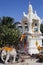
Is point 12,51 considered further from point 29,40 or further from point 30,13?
point 30,13

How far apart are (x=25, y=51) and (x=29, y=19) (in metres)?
4.67

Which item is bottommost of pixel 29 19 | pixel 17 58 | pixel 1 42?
pixel 17 58

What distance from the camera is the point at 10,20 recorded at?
49062mm

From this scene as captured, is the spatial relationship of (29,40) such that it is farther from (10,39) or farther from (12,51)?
(12,51)

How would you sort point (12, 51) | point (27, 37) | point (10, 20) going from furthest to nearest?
point (10, 20)
point (27, 37)
point (12, 51)

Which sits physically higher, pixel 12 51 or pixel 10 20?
pixel 10 20

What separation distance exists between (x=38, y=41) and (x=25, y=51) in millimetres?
2837

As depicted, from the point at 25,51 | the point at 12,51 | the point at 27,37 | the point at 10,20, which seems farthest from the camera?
the point at 10,20

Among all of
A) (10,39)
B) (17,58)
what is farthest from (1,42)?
(17,58)

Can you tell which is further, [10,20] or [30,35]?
[10,20]

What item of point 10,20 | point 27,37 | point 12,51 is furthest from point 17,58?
point 10,20

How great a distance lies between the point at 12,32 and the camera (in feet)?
114

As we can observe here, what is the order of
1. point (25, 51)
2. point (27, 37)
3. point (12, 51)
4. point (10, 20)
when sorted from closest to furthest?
point (12, 51) → point (25, 51) → point (27, 37) → point (10, 20)

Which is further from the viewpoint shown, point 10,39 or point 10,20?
point 10,20
